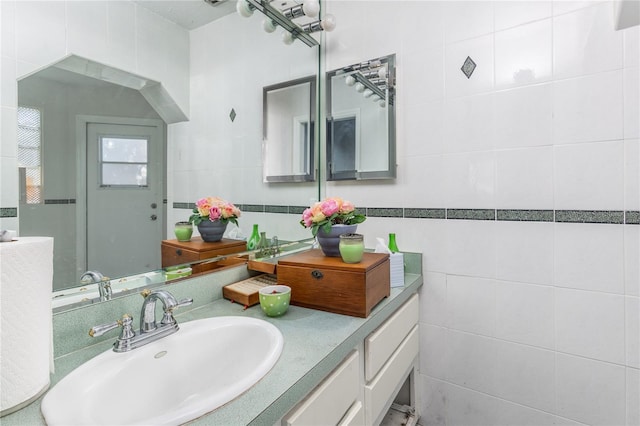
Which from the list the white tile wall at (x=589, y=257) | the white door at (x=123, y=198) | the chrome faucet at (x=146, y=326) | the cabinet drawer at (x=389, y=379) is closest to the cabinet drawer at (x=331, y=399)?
the cabinet drawer at (x=389, y=379)

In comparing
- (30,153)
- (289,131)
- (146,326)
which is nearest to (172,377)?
(146,326)

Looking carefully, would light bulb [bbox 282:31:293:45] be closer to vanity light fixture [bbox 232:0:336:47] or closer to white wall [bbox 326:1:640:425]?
vanity light fixture [bbox 232:0:336:47]

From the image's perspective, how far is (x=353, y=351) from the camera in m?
0.96

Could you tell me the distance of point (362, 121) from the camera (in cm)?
170

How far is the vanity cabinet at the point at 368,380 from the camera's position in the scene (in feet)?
2.53

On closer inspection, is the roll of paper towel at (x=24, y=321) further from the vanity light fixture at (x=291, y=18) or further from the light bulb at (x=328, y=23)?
the light bulb at (x=328, y=23)

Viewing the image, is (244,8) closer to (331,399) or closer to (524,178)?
(524,178)

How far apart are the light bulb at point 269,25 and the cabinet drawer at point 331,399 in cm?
152

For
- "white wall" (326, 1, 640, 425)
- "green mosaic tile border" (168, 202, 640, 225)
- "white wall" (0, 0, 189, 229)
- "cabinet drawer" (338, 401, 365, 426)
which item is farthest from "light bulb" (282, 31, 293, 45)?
"cabinet drawer" (338, 401, 365, 426)

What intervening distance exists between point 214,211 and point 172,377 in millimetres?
591

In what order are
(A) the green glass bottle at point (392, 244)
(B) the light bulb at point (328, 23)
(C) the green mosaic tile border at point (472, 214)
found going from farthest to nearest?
(B) the light bulb at point (328, 23) → (A) the green glass bottle at point (392, 244) → (C) the green mosaic tile border at point (472, 214)

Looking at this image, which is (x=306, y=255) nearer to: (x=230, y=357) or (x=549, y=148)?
(x=230, y=357)

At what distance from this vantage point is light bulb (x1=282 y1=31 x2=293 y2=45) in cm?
166

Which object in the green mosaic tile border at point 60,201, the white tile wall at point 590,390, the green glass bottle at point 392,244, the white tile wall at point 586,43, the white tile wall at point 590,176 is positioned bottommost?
the white tile wall at point 590,390
